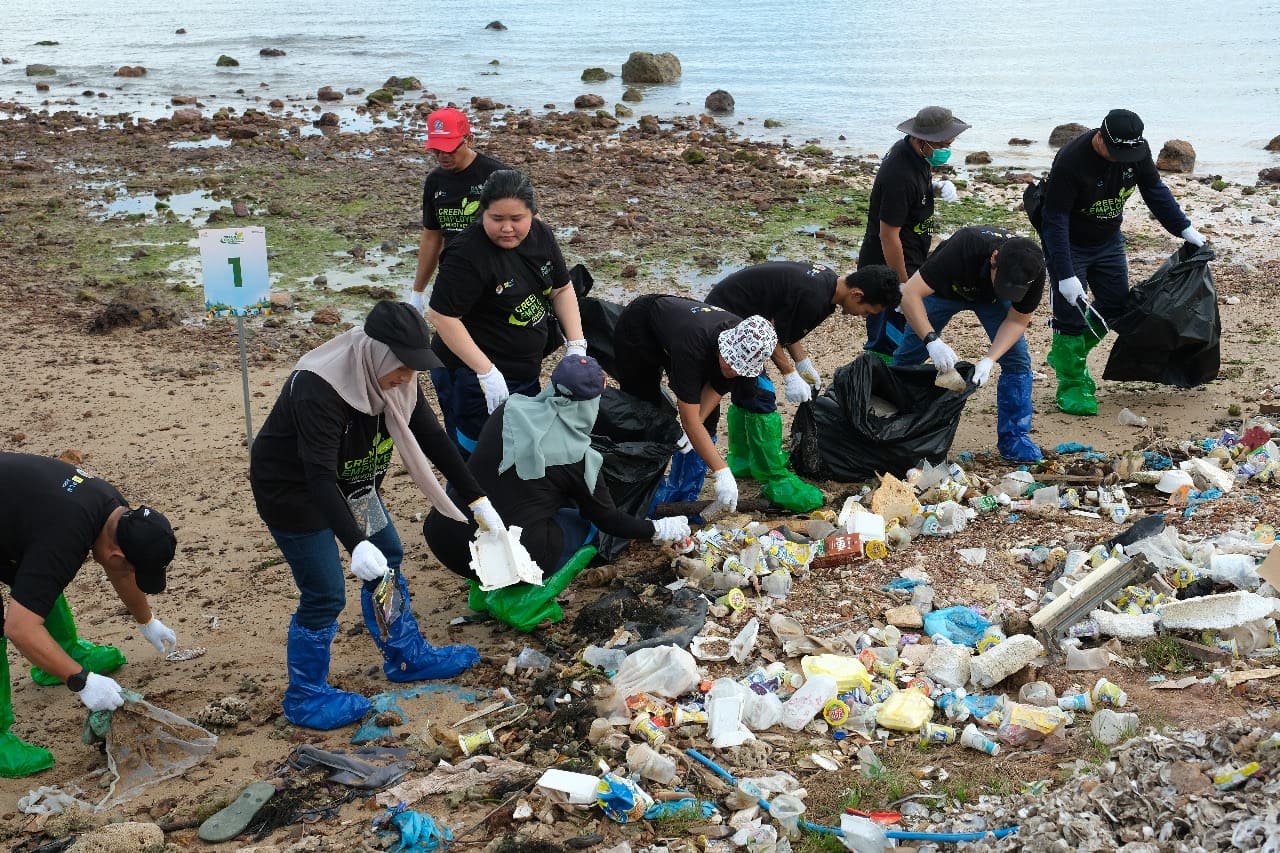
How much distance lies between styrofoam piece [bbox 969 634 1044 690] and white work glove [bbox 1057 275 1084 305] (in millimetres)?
3029

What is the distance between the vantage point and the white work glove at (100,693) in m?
3.97

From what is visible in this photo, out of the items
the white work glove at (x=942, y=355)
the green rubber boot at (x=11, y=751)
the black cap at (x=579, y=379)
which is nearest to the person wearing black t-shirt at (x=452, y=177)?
the black cap at (x=579, y=379)

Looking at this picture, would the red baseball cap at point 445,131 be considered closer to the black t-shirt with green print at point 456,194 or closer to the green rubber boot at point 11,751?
the black t-shirt with green print at point 456,194

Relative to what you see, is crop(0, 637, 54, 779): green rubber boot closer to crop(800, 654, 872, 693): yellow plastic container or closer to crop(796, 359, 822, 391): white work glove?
crop(800, 654, 872, 693): yellow plastic container

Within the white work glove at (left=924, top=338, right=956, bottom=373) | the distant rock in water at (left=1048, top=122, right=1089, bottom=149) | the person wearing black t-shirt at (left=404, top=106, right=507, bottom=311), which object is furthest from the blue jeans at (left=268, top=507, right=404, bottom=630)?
the distant rock in water at (left=1048, top=122, right=1089, bottom=149)

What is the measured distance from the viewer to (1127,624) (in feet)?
14.5

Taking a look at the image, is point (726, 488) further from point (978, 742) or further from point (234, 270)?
point (234, 270)

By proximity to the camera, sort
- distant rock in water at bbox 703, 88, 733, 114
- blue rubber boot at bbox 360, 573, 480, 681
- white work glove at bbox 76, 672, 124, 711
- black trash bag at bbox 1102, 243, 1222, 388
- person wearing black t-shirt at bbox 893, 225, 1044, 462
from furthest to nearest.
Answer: distant rock in water at bbox 703, 88, 733, 114, black trash bag at bbox 1102, 243, 1222, 388, person wearing black t-shirt at bbox 893, 225, 1044, 462, blue rubber boot at bbox 360, 573, 480, 681, white work glove at bbox 76, 672, 124, 711

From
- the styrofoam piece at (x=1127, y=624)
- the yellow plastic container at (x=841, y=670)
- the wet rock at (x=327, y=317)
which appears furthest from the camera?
the wet rock at (x=327, y=317)

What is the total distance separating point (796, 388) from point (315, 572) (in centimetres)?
279

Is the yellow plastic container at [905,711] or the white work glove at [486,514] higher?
the white work glove at [486,514]

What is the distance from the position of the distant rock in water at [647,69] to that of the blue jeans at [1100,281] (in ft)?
55.3

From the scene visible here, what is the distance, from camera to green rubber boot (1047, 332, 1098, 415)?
23.0ft

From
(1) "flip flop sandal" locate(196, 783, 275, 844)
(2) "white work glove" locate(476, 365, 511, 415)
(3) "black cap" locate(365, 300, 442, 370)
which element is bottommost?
(1) "flip flop sandal" locate(196, 783, 275, 844)
